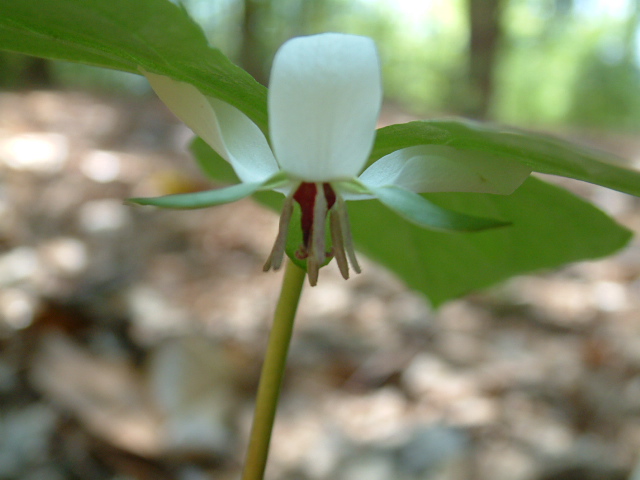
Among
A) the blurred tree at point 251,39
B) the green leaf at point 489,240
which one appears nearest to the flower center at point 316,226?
the green leaf at point 489,240

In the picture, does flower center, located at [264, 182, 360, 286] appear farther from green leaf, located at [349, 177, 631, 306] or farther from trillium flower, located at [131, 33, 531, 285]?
green leaf, located at [349, 177, 631, 306]

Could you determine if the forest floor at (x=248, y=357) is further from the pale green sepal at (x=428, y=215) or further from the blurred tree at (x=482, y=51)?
the blurred tree at (x=482, y=51)

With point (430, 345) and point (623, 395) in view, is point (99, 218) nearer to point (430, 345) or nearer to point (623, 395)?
point (430, 345)

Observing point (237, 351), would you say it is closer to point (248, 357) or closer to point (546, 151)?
point (248, 357)

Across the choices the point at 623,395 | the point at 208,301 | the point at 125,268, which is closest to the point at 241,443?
the point at 208,301

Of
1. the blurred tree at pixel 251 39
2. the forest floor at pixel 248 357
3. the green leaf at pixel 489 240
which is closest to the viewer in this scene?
the green leaf at pixel 489 240

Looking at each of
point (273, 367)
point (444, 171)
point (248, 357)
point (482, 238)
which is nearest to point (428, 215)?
point (444, 171)

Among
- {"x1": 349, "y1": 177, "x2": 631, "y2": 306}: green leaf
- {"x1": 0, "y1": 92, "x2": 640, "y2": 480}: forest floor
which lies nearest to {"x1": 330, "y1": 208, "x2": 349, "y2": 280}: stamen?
{"x1": 349, "y1": 177, "x2": 631, "y2": 306}: green leaf
